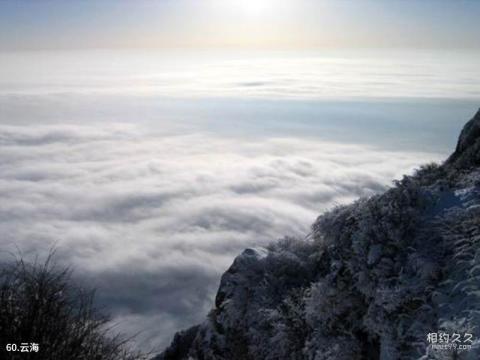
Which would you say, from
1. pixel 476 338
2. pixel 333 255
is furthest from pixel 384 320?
pixel 333 255

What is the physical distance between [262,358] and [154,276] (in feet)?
558

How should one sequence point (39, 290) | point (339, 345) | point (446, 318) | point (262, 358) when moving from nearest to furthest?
point (446, 318)
point (39, 290)
point (339, 345)
point (262, 358)

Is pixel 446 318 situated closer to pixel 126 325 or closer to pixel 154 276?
pixel 126 325

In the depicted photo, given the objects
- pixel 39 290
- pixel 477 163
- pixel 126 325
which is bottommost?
pixel 126 325

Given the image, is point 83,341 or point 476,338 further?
point 83,341

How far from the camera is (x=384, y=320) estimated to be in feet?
38.0

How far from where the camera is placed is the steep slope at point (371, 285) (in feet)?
34.9

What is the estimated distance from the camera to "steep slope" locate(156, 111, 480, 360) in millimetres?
10648

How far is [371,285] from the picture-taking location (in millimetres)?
12555

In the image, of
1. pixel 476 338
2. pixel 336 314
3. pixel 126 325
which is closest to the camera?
pixel 476 338

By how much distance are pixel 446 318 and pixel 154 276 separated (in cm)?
17602

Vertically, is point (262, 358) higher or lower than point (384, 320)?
lower

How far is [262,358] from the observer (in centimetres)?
1489

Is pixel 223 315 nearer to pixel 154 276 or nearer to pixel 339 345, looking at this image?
pixel 339 345
